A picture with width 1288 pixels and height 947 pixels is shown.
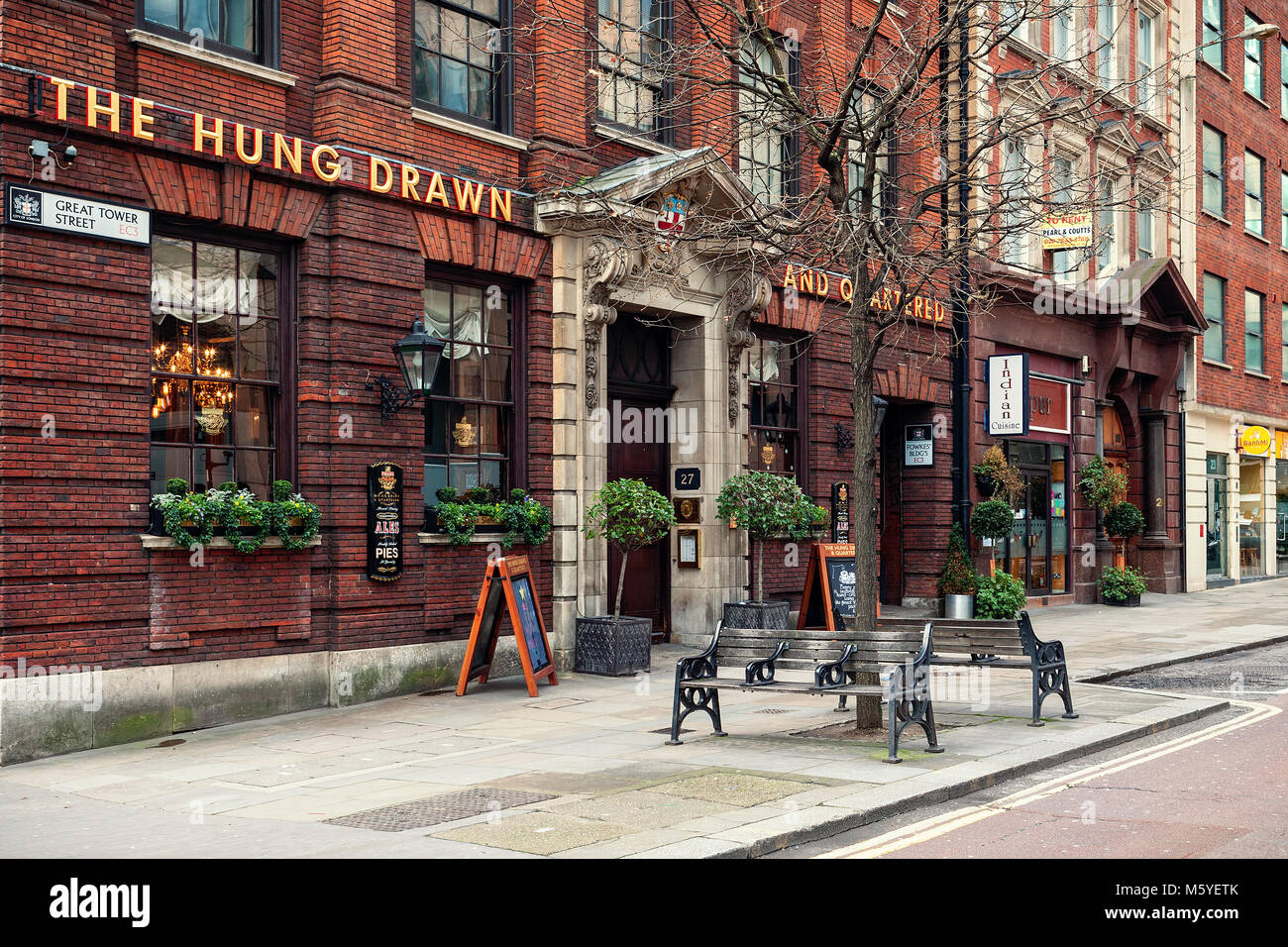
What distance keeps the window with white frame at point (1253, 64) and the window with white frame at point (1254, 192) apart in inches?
65.2

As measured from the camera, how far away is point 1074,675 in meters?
14.8

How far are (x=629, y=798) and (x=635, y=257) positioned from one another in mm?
8716

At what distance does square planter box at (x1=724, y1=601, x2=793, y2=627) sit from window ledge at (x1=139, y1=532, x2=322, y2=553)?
601cm

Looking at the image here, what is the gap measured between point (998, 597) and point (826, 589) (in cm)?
444

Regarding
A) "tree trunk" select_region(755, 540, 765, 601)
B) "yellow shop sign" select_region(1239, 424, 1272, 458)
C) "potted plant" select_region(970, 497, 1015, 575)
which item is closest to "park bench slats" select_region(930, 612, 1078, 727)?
"tree trunk" select_region(755, 540, 765, 601)

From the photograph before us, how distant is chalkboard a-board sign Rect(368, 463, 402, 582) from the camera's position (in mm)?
12688

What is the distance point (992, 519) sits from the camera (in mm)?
21547

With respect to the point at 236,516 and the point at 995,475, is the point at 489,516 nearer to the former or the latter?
the point at 236,516

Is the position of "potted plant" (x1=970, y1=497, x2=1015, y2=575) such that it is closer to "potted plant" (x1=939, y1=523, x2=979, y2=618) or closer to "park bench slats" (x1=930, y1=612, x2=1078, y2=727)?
"potted plant" (x1=939, y1=523, x2=979, y2=618)

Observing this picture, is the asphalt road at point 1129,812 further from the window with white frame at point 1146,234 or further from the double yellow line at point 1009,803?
the window with white frame at point 1146,234

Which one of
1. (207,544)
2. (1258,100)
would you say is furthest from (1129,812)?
(1258,100)

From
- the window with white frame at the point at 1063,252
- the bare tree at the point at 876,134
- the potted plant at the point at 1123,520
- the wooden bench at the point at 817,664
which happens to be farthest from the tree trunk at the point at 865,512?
the potted plant at the point at 1123,520
